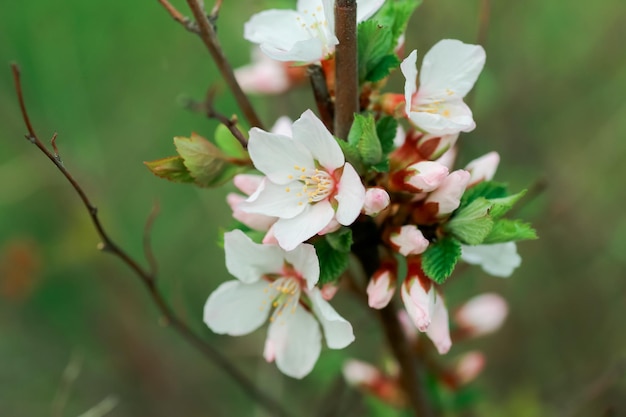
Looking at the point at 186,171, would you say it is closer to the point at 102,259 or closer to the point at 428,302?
the point at 428,302

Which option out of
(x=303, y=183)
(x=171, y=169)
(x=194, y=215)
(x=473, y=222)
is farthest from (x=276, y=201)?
(x=194, y=215)

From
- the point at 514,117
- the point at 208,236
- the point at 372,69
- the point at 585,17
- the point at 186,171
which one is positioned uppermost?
the point at 372,69

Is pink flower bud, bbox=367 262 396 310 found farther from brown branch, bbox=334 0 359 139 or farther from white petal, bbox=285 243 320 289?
brown branch, bbox=334 0 359 139

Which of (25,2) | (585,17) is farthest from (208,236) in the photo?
(585,17)

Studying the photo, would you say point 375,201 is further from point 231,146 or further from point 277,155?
point 231,146

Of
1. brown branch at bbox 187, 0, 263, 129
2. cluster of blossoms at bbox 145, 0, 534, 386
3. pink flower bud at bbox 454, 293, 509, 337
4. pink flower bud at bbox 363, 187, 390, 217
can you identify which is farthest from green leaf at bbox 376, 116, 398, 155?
pink flower bud at bbox 454, 293, 509, 337

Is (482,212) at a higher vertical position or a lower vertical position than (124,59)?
higher

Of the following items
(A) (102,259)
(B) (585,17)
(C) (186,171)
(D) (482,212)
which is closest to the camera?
(D) (482,212)
